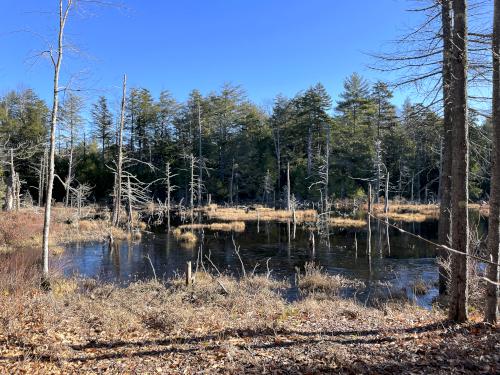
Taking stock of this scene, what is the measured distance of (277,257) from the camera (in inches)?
742

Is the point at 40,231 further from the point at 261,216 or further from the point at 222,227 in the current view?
the point at 261,216

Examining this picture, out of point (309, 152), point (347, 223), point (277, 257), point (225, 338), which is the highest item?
point (309, 152)

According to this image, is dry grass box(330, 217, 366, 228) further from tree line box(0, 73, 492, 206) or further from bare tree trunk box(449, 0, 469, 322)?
bare tree trunk box(449, 0, 469, 322)

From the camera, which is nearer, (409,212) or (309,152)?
(409,212)

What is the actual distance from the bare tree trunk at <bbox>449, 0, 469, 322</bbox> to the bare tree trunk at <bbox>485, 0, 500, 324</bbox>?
0.38 m

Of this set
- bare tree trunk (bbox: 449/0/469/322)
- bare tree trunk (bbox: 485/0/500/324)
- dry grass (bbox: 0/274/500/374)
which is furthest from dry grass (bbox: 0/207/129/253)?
bare tree trunk (bbox: 485/0/500/324)

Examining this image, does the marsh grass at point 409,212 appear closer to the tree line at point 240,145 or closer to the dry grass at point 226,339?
the tree line at point 240,145

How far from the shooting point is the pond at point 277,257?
560 inches

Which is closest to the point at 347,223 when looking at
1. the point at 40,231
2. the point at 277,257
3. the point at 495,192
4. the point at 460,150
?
the point at 277,257

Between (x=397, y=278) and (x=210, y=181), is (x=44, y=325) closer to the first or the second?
(x=397, y=278)

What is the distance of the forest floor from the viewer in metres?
4.82

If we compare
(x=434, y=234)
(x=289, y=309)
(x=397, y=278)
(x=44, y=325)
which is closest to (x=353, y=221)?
(x=434, y=234)

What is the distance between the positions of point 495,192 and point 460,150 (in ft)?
2.81

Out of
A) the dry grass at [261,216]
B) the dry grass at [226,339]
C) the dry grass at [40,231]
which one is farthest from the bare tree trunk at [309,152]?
the dry grass at [226,339]
